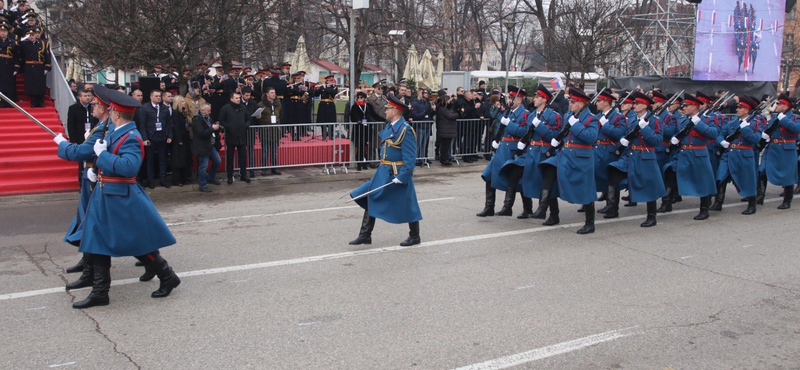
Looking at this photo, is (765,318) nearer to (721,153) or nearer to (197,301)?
(197,301)

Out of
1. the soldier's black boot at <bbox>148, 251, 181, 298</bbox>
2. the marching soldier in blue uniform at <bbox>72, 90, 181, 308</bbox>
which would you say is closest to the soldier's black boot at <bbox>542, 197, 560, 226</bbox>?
the soldier's black boot at <bbox>148, 251, 181, 298</bbox>

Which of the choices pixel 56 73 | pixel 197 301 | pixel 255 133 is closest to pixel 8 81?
pixel 56 73

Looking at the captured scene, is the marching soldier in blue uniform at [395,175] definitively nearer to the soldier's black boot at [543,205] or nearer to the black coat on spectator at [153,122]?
the soldier's black boot at [543,205]

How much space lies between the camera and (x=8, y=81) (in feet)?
46.9

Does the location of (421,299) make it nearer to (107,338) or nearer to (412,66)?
(107,338)

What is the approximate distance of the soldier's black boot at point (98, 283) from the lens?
18.6 ft

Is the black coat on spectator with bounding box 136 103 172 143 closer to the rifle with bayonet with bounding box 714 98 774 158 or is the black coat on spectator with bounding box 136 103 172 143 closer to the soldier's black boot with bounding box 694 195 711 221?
the soldier's black boot with bounding box 694 195 711 221

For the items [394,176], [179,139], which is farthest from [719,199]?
[179,139]

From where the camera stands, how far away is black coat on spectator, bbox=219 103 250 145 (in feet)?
41.4

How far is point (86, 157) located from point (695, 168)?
8081mm

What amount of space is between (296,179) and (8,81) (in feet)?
20.9

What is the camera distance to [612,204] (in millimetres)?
9820

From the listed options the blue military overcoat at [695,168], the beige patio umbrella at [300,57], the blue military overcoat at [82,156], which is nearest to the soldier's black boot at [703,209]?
the blue military overcoat at [695,168]

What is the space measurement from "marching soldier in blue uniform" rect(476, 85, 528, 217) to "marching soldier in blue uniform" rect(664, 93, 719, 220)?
92.7 inches
